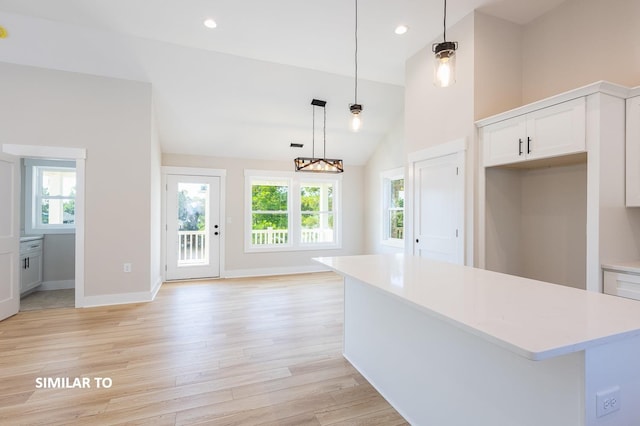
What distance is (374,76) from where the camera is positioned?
4.38m

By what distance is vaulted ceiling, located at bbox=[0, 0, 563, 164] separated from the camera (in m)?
2.99

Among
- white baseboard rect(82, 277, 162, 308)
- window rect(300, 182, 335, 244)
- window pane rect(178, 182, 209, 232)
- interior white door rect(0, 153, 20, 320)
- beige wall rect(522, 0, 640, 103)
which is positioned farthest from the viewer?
window rect(300, 182, 335, 244)

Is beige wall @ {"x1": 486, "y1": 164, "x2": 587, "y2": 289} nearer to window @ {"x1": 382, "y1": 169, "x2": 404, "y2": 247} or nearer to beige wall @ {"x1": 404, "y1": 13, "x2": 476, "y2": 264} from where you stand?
beige wall @ {"x1": 404, "y1": 13, "x2": 476, "y2": 264}

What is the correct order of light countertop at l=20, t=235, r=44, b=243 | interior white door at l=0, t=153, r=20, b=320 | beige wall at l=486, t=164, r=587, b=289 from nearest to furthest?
beige wall at l=486, t=164, r=587, b=289 < interior white door at l=0, t=153, r=20, b=320 < light countertop at l=20, t=235, r=44, b=243

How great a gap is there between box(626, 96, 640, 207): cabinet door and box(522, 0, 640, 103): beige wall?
0.35m

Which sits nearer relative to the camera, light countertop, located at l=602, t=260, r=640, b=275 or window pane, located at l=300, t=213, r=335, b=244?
light countertop, located at l=602, t=260, r=640, b=275

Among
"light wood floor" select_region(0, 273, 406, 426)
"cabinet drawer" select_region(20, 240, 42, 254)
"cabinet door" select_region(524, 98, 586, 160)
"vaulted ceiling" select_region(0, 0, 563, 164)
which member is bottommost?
"light wood floor" select_region(0, 273, 406, 426)

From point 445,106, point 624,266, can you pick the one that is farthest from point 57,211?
point 624,266

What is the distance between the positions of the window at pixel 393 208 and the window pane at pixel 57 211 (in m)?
5.58

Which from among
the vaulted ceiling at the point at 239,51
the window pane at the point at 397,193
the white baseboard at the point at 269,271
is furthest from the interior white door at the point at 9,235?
the window pane at the point at 397,193

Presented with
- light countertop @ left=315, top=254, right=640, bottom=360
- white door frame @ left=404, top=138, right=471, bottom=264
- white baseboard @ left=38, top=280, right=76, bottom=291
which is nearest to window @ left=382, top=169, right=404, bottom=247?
white door frame @ left=404, top=138, right=471, bottom=264

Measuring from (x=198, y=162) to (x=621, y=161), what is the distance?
19.0 feet

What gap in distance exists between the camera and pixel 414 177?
3861mm

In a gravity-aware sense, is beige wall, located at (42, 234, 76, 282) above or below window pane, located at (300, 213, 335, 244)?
below
